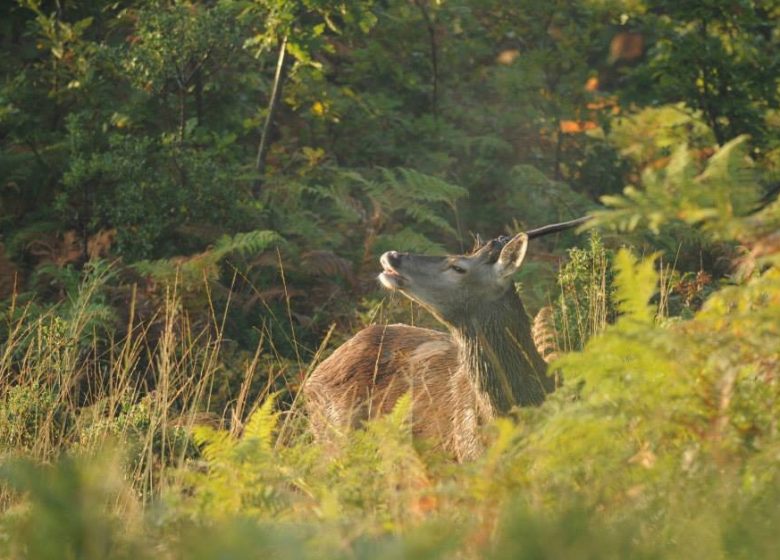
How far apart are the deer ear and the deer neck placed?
144mm

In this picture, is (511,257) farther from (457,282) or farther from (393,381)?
(393,381)

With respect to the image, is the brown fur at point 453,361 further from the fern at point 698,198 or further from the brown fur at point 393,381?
the fern at point 698,198

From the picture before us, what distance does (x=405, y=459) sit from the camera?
4.08 meters

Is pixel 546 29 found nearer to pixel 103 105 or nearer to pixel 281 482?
pixel 103 105

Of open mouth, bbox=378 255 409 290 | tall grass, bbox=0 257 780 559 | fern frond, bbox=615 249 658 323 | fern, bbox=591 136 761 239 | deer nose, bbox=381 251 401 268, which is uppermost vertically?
fern, bbox=591 136 761 239

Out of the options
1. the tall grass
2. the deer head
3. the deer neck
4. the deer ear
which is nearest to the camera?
the tall grass

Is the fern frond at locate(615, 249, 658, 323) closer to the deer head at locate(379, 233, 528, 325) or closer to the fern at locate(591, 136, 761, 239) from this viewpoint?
the fern at locate(591, 136, 761, 239)

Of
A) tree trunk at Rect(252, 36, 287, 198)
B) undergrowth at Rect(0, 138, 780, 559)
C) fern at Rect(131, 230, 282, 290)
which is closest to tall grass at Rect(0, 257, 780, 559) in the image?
undergrowth at Rect(0, 138, 780, 559)

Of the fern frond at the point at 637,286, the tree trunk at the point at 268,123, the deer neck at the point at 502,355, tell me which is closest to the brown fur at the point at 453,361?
the deer neck at the point at 502,355

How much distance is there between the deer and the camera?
657cm

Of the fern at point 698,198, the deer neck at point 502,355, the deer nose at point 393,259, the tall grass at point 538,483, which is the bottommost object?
the deer neck at point 502,355

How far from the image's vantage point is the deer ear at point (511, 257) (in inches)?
265

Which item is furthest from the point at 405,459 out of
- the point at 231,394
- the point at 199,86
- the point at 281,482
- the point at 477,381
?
the point at 199,86

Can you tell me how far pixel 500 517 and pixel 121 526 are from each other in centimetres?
118
